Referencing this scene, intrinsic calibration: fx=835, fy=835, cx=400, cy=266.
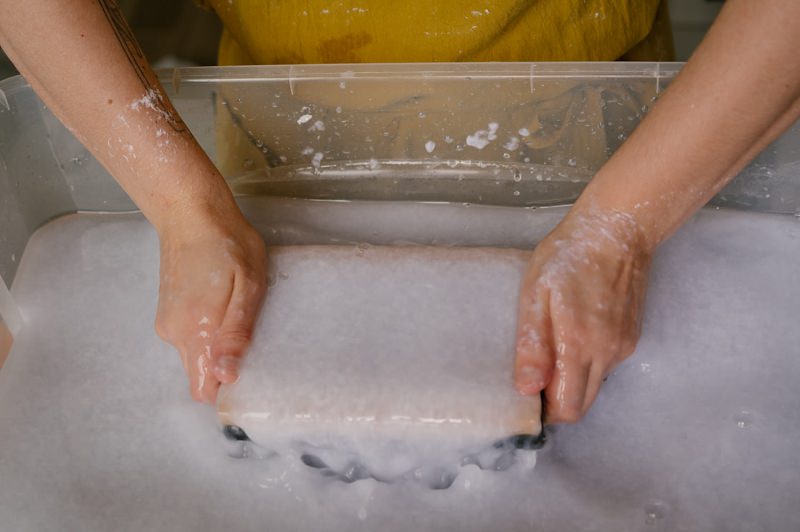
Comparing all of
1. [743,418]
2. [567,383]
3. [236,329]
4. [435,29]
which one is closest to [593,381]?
[567,383]

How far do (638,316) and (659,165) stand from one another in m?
0.13

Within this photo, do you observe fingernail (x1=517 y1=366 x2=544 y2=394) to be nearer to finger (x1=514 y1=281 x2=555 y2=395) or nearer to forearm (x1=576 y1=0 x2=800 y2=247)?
finger (x1=514 y1=281 x2=555 y2=395)

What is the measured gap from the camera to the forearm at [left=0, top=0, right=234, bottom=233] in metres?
0.73

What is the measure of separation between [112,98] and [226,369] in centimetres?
27

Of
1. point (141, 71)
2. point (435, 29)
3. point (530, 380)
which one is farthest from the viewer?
point (435, 29)

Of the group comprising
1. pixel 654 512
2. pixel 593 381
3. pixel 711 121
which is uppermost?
pixel 711 121

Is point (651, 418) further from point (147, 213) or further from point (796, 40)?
point (147, 213)

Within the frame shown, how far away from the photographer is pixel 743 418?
744 millimetres

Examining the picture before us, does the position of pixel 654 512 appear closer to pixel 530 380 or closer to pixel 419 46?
pixel 530 380

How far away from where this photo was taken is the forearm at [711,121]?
0.62 metres

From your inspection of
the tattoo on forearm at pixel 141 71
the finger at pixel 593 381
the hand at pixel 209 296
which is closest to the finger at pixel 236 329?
the hand at pixel 209 296

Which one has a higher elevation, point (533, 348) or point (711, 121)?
point (711, 121)

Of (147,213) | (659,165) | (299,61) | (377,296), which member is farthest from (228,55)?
(659,165)

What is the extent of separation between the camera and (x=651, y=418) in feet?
2.46
